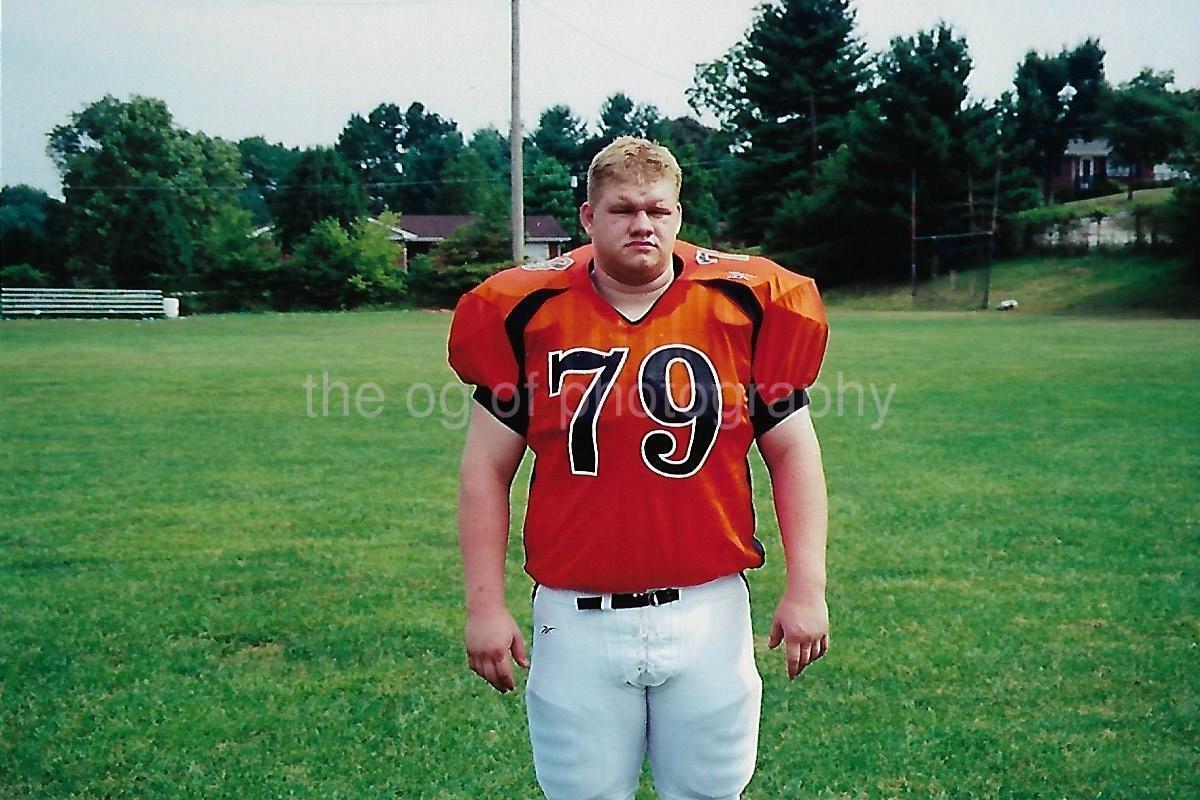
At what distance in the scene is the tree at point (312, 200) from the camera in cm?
5516

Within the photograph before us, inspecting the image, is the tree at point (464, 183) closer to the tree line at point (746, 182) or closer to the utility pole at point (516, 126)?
the tree line at point (746, 182)

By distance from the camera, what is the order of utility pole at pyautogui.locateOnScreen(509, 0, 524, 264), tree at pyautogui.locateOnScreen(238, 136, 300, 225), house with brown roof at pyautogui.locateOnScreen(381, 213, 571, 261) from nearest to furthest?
utility pole at pyautogui.locateOnScreen(509, 0, 524, 264), house with brown roof at pyautogui.locateOnScreen(381, 213, 571, 261), tree at pyautogui.locateOnScreen(238, 136, 300, 225)

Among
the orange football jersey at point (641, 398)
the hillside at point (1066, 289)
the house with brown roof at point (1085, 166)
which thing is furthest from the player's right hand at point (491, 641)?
the house with brown roof at point (1085, 166)

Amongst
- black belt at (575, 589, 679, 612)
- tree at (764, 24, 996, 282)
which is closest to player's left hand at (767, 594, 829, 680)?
black belt at (575, 589, 679, 612)

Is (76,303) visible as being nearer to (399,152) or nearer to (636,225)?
(636,225)

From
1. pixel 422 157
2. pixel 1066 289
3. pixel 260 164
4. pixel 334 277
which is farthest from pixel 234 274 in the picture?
pixel 260 164

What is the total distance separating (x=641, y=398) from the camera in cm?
221

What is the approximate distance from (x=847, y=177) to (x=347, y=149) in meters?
51.0

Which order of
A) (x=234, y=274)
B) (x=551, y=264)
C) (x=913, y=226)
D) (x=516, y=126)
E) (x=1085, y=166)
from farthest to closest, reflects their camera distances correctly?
1. (x=1085, y=166)
2. (x=234, y=274)
3. (x=913, y=226)
4. (x=516, y=126)
5. (x=551, y=264)

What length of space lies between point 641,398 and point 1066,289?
1614 inches

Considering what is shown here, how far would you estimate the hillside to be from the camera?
36156 mm

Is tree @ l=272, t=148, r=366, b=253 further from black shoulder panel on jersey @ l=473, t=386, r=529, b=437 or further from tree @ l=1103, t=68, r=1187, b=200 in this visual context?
black shoulder panel on jersey @ l=473, t=386, r=529, b=437

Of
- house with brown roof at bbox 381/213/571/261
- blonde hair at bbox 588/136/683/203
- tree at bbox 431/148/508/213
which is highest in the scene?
tree at bbox 431/148/508/213

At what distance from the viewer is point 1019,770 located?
12.3 feet
